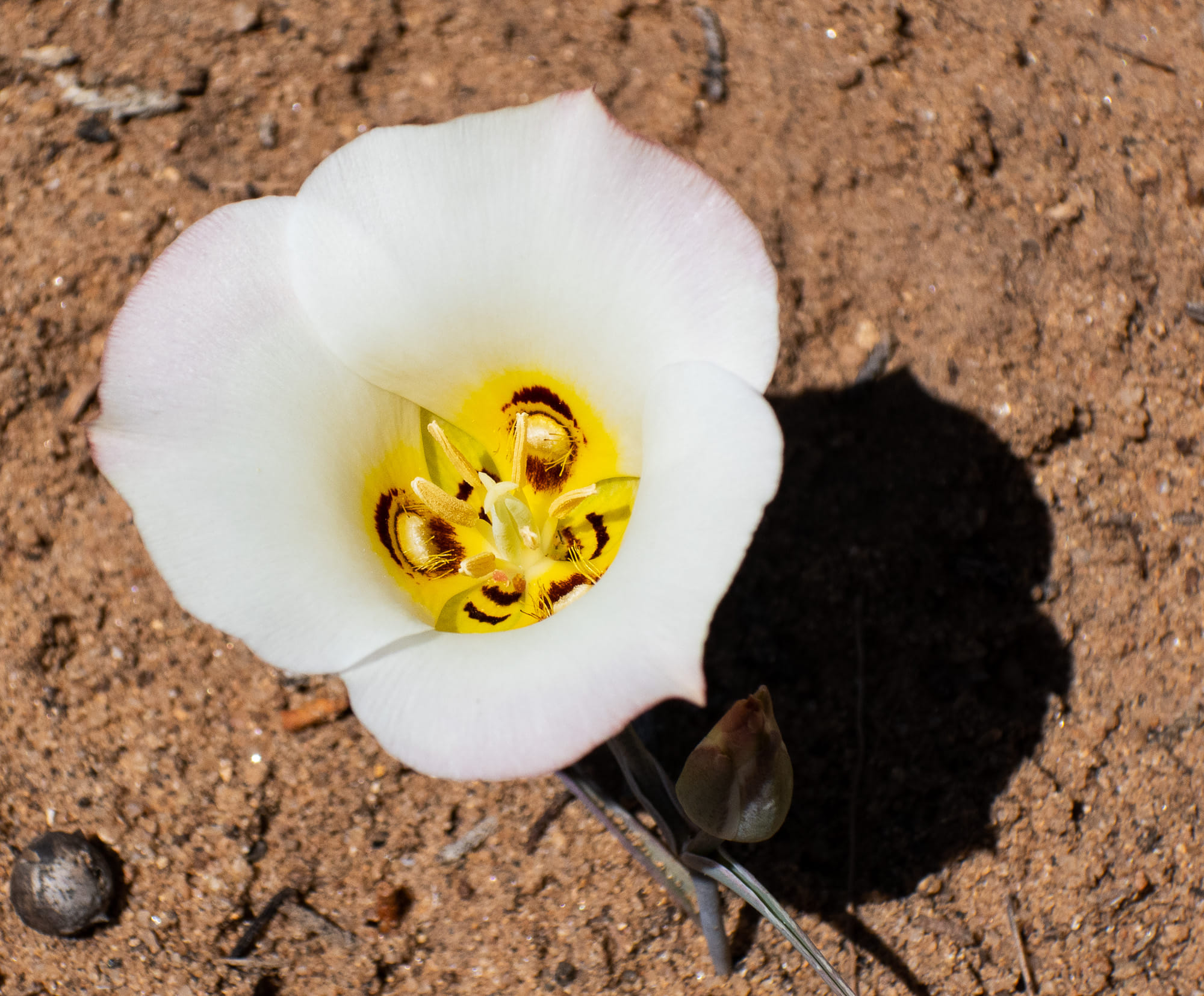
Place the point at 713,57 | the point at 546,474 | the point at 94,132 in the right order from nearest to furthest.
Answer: the point at 546,474 < the point at 94,132 < the point at 713,57

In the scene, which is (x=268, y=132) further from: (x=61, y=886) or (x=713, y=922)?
(x=713, y=922)

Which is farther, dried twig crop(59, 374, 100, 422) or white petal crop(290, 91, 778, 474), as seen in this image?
dried twig crop(59, 374, 100, 422)

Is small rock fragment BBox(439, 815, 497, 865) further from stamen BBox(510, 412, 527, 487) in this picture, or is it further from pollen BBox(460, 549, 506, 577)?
stamen BBox(510, 412, 527, 487)

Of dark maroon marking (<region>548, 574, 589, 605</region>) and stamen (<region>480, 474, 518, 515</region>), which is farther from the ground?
stamen (<region>480, 474, 518, 515</region>)

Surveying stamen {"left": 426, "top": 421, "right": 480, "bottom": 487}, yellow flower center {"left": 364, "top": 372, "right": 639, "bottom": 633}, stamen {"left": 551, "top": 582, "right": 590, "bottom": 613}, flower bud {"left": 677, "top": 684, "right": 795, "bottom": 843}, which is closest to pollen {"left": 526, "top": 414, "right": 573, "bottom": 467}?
yellow flower center {"left": 364, "top": 372, "right": 639, "bottom": 633}

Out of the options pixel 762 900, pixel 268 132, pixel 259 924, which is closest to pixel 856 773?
pixel 762 900

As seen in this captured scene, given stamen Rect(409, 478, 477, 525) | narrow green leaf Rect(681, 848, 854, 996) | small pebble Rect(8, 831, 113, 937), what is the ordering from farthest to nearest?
1. small pebble Rect(8, 831, 113, 937)
2. stamen Rect(409, 478, 477, 525)
3. narrow green leaf Rect(681, 848, 854, 996)

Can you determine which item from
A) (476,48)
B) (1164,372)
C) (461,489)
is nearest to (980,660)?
(1164,372)
